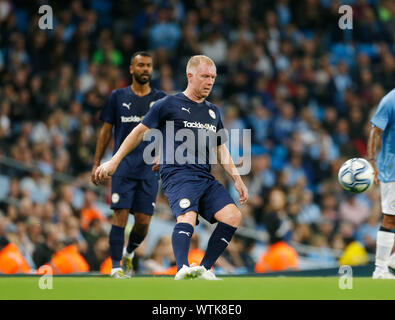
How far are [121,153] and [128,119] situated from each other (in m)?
1.67

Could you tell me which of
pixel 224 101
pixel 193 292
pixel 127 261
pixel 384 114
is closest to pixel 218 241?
pixel 193 292

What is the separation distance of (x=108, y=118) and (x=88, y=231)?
163 inches

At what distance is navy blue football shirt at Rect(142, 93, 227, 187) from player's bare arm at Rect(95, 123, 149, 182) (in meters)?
0.11

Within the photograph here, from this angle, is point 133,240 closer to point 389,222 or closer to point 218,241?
point 218,241

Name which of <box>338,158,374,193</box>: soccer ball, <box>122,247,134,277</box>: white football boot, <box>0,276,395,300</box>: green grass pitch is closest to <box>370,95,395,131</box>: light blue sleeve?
<box>338,158,374,193</box>: soccer ball

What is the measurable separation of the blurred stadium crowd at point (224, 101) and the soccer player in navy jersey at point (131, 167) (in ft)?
10.5

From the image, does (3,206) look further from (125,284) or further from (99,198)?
(125,284)

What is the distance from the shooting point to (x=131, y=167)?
8.36 meters

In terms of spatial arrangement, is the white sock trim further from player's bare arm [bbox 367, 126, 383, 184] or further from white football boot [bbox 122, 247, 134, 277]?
white football boot [bbox 122, 247, 134, 277]

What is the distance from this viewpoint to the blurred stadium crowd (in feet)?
42.3

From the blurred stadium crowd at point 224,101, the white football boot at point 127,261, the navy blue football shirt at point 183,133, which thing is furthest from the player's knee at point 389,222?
the blurred stadium crowd at point 224,101

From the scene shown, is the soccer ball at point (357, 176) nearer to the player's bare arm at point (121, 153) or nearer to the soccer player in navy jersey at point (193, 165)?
the soccer player in navy jersey at point (193, 165)

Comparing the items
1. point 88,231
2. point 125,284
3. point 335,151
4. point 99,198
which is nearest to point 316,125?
point 335,151
